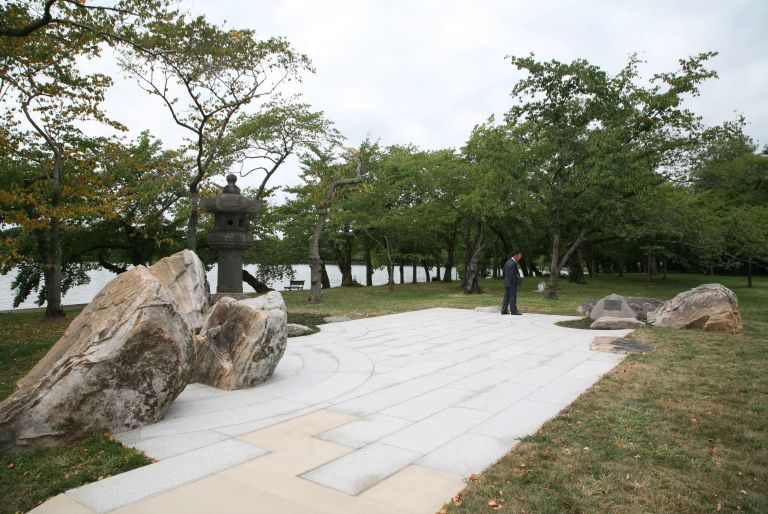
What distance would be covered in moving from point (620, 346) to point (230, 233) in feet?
27.3

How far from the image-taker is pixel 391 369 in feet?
23.3

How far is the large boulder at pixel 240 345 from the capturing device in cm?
605

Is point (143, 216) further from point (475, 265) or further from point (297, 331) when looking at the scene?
point (475, 265)

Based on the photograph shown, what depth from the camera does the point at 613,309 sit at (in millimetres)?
12391

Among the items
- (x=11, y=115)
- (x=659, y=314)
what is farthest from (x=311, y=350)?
(x=11, y=115)

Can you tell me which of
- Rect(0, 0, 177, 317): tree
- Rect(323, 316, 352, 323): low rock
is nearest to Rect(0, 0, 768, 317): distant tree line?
Rect(0, 0, 177, 317): tree

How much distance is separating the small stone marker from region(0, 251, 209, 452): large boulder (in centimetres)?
690

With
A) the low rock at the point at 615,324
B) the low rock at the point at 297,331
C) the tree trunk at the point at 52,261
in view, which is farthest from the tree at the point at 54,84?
the low rock at the point at 615,324

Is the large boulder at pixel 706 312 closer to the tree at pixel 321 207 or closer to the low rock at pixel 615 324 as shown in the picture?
the low rock at pixel 615 324

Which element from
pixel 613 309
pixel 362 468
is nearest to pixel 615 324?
pixel 613 309

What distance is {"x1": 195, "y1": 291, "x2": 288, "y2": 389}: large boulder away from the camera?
605 cm

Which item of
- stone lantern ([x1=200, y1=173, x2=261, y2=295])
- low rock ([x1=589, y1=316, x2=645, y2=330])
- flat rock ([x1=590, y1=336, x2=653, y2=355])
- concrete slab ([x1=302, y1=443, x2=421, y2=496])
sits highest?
stone lantern ([x1=200, y1=173, x2=261, y2=295])

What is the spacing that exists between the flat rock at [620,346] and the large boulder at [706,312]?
263cm

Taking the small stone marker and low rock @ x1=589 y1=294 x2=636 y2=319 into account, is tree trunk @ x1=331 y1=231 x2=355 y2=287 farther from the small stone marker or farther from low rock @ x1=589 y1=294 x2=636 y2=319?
the small stone marker
